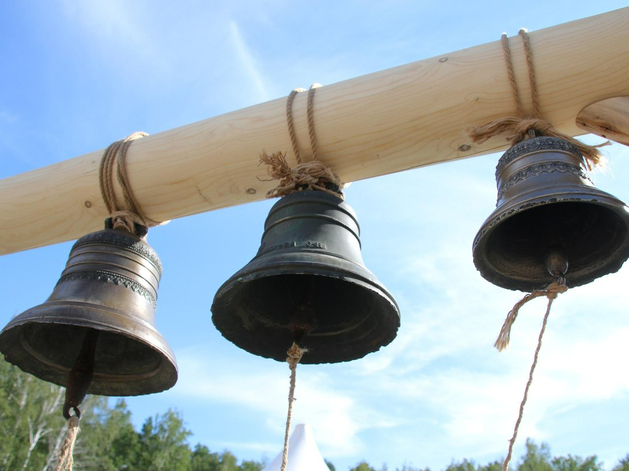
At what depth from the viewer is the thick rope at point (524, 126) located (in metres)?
2.36

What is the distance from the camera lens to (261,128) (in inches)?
108

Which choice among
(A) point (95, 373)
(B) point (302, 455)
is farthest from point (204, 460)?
(A) point (95, 373)

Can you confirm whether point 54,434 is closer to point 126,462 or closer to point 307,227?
point 126,462

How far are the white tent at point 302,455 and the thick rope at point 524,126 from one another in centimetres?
499

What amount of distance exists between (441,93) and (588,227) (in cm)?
79

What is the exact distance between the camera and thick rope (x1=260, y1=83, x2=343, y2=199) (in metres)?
2.55

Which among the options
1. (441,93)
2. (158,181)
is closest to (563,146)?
(441,93)

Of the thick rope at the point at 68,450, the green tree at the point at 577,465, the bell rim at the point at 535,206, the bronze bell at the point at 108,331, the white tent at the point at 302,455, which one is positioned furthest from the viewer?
the green tree at the point at 577,465

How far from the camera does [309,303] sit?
7.66ft

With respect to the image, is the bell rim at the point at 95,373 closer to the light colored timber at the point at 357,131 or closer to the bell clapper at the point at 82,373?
the bell clapper at the point at 82,373

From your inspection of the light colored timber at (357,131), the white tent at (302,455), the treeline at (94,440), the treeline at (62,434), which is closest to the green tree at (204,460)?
the treeline at (94,440)

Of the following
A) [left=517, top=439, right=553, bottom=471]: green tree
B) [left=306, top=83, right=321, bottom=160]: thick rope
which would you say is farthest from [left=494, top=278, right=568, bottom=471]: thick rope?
[left=517, top=439, right=553, bottom=471]: green tree

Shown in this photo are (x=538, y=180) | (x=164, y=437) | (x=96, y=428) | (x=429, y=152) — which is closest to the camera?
(x=538, y=180)

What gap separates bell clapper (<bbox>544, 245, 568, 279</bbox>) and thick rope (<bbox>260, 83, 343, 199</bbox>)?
0.87 meters
